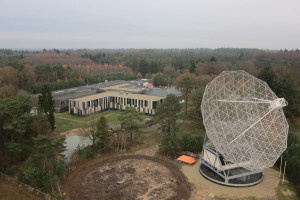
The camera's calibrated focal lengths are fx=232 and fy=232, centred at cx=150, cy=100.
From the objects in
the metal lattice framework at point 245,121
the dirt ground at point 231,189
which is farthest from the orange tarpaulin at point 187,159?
A: the metal lattice framework at point 245,121

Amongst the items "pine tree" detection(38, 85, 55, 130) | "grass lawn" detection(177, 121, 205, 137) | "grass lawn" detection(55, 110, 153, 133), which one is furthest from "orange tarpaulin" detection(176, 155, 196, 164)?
"pine tree" detection(38, 85, 55, 130)

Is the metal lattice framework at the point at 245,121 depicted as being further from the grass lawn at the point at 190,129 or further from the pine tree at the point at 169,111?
the grass lawn at the point at 190,129

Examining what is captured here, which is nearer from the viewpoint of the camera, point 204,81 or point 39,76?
point 204,81

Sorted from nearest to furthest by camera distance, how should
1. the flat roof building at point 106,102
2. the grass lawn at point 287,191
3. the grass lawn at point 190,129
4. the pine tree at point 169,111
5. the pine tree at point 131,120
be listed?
the grass lawn at point 287,191 < the pine tree at point 131,120 < the pine tree at point 169,111 < the grass lawn at point 190,129 < the flat roof building at point 106,102

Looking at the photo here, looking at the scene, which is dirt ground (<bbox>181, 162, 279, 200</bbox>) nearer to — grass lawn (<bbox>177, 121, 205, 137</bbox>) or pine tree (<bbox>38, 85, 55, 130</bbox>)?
grass lawn (<bbox>177, 121, 205, 137</bbox>)

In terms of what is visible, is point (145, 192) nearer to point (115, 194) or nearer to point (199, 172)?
point (115, 194)

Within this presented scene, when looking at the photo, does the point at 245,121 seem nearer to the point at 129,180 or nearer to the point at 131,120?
the point at 129,180

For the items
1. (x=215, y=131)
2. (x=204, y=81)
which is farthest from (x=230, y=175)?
(x=204, y=81)
